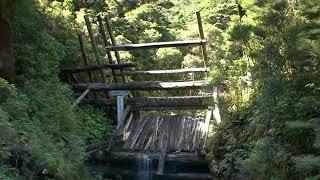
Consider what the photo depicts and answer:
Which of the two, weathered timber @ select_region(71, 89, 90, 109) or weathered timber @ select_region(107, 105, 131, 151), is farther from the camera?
weathered timber @ select_region(71, 89, 90, 109)

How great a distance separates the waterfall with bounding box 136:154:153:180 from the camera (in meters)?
10.4

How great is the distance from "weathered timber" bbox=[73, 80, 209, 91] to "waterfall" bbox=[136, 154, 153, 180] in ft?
6.64

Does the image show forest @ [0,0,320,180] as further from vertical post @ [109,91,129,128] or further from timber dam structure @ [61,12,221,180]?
vertical post @ [109,91,129,128]

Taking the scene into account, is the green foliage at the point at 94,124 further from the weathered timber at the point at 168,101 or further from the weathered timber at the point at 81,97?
the weathered timber at the point at 168,101

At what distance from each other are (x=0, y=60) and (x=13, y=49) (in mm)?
1098

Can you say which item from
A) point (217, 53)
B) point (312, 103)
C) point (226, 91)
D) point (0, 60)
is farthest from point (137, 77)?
point (312, 103)

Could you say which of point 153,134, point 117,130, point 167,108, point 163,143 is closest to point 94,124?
point 117,130

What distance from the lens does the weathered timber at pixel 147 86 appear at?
11156 millimetres

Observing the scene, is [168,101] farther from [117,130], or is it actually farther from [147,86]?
[117,130]

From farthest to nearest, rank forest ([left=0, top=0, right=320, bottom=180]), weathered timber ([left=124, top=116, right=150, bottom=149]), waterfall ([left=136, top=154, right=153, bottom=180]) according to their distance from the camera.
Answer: weathered timber ([left=124, top=116, right=150, bottom=149])
waterfall ([left=136, top=154, right=153, bottom=180])
forest ([left=0, top=0, right=320, bottom=180])

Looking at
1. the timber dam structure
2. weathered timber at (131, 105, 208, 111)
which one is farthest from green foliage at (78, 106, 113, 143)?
weathered timber at (131, 105, 208, 111)

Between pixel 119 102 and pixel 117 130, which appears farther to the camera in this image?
pixel 119 102

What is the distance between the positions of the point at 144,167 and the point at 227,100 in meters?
2.58

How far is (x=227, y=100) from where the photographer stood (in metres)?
9.71
